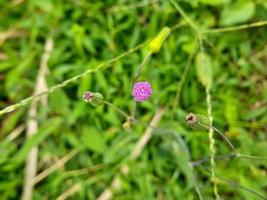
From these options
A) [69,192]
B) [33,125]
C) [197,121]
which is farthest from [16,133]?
[197,121]

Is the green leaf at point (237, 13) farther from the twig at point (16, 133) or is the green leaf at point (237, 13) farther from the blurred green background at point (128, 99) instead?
the twig at point (16, 133)

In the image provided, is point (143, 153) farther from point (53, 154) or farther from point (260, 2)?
point (260, 2)

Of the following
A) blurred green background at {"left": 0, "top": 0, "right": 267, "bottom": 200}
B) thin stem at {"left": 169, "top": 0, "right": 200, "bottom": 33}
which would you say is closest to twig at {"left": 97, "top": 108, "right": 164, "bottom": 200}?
blurred green background at {"left": 0, "top": 0, "right": 267, "bottom": 200}

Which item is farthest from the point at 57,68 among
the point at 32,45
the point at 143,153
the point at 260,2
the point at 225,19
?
the point at 260,2

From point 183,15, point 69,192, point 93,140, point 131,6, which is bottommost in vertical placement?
point 69,192

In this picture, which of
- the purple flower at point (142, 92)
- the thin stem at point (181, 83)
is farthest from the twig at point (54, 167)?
the purple flower at point (142, 92)

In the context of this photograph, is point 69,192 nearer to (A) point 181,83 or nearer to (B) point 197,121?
(A) point 181,83
